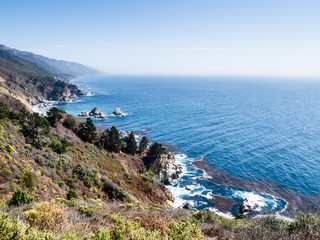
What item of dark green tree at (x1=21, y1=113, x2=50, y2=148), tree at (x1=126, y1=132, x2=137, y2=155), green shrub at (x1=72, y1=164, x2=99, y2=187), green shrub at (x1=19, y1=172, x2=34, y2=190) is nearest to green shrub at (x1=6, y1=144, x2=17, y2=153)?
green shrub at (x1=19, y1=172, x2=34, y2=190)

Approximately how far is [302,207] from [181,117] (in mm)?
67379

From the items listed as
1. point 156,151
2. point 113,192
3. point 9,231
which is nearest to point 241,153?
point 156,151

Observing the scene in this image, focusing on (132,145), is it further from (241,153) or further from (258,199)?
(241,153)

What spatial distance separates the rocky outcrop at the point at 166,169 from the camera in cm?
5019

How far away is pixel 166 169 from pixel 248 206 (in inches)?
823

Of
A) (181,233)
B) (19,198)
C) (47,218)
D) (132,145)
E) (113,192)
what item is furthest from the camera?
(132,145)

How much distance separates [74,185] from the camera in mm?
27281

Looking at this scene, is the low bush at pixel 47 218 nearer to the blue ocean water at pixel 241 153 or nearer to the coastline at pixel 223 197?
the blue ocean water at pixel 241 153

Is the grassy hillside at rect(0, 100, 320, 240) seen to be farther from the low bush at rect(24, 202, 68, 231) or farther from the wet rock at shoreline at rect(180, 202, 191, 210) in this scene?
the wet rock at shoreline at rect(180, 202, 191, 210)

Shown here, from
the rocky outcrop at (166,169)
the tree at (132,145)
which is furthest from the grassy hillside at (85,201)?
the rocky outcrop at (166,169)

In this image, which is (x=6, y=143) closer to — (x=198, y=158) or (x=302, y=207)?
(x=198, y=158)

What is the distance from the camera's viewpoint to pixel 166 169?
5072 cm

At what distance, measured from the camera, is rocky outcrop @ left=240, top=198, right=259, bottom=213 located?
3874 cm

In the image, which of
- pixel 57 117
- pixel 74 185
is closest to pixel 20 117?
pixel 57 117
